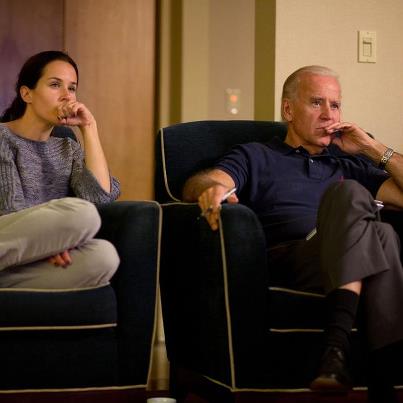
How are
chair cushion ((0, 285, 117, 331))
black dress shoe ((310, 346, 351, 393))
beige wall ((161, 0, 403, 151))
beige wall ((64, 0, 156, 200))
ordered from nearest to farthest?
black dress shoe ((310, 346, 351, 393)), chair cushion ((0, 285, 117, 331)), beige wall ((161, 0, 403, 151)), beige wall ((64, 0, 156, 200))

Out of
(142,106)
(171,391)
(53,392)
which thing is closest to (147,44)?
(142,106)

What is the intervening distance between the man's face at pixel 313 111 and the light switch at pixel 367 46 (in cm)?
64

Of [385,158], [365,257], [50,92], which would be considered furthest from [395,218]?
[50,92]

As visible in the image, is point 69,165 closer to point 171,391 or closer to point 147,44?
point 171,391

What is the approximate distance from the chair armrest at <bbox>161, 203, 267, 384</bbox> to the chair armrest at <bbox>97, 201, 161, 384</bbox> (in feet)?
0.48

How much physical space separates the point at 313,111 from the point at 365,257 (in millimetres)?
873

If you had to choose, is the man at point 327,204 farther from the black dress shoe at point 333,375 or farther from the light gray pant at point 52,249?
the light gray pant at point 52,249

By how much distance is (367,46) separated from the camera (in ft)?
10.4

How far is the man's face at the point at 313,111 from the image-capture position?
8.30 ft

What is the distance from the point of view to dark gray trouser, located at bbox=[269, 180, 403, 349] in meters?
1.77

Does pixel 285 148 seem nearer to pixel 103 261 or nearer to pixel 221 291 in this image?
pixel 221 291

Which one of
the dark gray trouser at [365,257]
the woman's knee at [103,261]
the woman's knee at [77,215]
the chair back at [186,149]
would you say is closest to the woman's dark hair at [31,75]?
the chair back at [186,149]

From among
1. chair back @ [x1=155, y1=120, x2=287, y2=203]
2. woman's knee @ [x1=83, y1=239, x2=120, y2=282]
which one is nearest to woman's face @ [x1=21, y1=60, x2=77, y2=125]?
chair back @ [x1=155, y1=120, x2=287, y2=203]

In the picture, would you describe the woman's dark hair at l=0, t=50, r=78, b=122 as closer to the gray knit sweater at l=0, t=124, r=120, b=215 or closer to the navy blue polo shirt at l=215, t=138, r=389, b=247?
the gray knit sweater at l=0, t=124, r=120, b=215
